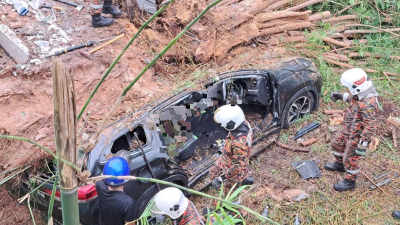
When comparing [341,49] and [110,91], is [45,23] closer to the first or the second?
[110,91]

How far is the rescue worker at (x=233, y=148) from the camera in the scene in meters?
4.50

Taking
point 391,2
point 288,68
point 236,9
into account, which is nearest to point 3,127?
point 288,68

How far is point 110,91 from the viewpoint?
6.45 metres

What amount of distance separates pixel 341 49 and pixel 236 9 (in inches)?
98.0

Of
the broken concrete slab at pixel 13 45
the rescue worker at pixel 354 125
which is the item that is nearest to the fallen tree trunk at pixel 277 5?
the rescue worker at pixel 354 125

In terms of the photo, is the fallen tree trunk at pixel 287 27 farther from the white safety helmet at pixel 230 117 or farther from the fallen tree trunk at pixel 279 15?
the white safety helmet at pixel 230 117

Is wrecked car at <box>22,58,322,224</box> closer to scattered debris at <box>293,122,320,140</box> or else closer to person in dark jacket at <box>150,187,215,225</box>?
scattered debris at <box>293,122,320,140</box>

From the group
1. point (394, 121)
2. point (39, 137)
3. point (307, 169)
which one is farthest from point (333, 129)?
point (39, 137)

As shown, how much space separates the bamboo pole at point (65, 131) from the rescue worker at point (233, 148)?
11.2ft

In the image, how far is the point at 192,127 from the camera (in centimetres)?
565

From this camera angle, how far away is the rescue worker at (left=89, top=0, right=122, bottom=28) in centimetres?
758

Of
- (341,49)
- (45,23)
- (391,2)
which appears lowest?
(341,49)

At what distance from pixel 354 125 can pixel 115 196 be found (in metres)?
3.24

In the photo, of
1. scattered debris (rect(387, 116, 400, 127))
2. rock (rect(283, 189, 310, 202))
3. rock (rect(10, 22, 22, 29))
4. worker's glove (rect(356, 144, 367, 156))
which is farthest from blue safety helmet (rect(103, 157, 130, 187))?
rock (rect(10, 22, 22, 29))
